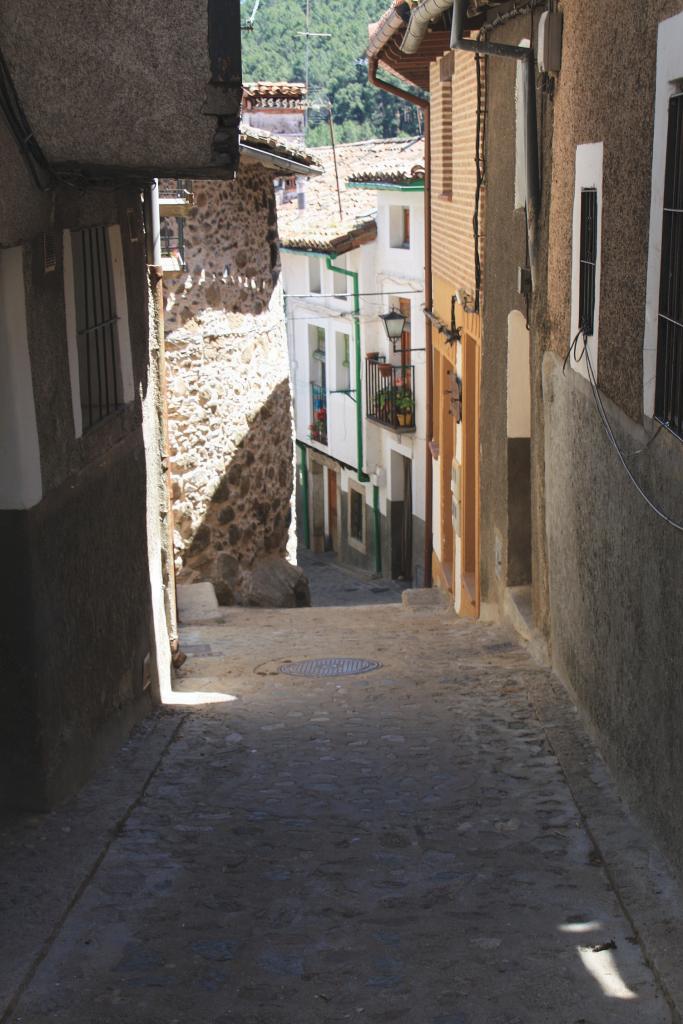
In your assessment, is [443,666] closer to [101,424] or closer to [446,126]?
[101,424]

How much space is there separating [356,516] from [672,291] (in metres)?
24.4

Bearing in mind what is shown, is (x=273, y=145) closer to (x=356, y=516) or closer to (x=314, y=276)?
(x=356, y=516)

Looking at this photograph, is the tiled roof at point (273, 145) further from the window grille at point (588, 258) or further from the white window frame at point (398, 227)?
the white window frame at point (398, 227)

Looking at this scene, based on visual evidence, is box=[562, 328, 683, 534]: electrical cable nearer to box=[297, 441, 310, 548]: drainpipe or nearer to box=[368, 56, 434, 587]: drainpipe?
box=[368, 56, 434, 587]: drainpipe

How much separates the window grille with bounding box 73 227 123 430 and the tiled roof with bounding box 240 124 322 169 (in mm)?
6044

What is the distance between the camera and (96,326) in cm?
692

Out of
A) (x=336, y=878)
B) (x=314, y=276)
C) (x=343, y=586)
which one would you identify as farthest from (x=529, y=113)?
(x=314, y=276)

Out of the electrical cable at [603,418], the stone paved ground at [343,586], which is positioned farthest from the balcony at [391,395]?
the electrical cable at [603,418]

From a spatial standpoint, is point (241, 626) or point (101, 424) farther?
point (241, 626)

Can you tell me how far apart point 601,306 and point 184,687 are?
4152 millimetres

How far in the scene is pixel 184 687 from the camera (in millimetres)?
9031

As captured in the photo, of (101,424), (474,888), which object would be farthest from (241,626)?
(474,888)

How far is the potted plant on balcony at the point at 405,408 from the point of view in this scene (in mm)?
23734

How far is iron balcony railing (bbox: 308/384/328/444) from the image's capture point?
2964cm
